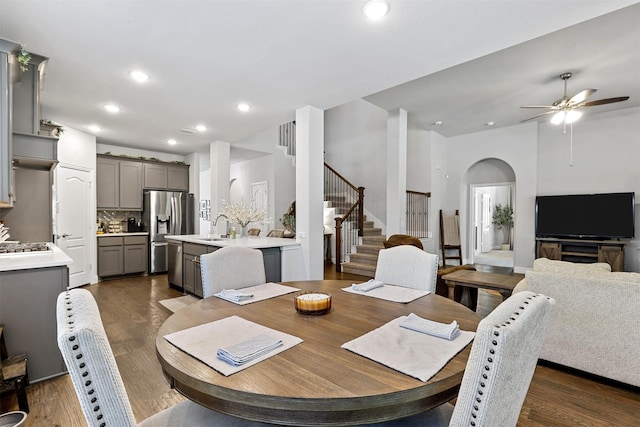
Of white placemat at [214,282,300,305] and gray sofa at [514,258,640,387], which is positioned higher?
white placemat at [214,282,300,305]

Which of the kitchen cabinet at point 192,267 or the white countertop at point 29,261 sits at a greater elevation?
the white countertop at point 29,261

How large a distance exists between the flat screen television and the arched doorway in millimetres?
1165

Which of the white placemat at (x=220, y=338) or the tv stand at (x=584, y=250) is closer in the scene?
the white placemat at (x=220, y=338)

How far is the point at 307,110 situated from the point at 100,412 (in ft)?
11.7

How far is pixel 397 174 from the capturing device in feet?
17.7

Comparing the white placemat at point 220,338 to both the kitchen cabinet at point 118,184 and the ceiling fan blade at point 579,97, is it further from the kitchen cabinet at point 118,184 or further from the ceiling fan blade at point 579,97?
the kitchen cabinet at point 118,184

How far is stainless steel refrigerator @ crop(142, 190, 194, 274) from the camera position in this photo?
5957mm

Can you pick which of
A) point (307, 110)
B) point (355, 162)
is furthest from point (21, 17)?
point (355, 162)

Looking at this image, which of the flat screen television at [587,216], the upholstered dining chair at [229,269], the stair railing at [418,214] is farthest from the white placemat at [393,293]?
the flat screen television at [587,216]

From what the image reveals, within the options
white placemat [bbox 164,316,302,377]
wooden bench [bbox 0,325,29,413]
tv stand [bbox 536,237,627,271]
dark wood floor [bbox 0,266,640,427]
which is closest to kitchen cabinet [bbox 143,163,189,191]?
dark wood floor [bbox 0,266,640,427]

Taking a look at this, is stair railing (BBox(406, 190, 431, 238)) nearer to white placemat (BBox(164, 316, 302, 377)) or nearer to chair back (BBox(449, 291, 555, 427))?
white placemat (BBox(164, 316, 302, 377))

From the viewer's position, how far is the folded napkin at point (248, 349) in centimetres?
95

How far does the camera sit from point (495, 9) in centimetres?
201

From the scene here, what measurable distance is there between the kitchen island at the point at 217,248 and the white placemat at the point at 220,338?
6.74 feet
